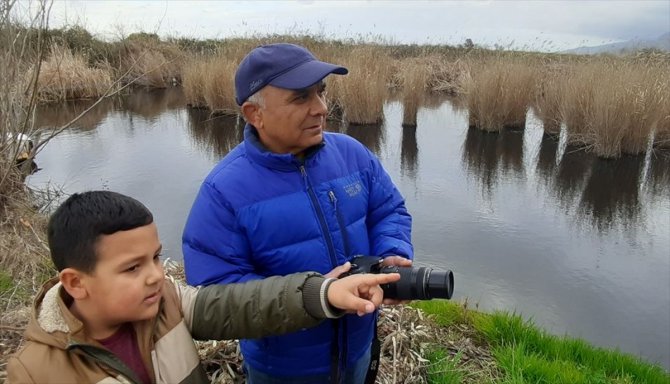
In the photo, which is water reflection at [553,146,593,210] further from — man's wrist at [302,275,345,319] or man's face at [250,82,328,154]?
man's wrist at [302,275,345,319]

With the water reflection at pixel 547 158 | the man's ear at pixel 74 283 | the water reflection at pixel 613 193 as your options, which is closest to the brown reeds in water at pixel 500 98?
the water reflection at pixel 547 158

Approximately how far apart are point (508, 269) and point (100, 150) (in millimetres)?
7925

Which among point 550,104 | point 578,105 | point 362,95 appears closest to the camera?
point 578,105

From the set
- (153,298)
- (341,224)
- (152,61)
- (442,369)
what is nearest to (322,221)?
(341,224)

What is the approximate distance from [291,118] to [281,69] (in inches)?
6.6

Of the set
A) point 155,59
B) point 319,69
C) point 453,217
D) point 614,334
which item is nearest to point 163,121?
point 155,59

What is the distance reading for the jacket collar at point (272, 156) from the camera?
1.77 metres

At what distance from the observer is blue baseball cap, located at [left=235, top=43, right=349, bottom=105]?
1.74 m

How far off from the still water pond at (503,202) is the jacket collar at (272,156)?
338 centimetres

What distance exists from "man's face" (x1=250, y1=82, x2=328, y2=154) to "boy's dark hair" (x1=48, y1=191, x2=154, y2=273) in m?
0.60

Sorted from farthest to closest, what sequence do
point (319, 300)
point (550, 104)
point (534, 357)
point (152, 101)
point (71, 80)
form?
1. point (152, 101)
2. point (71, 80)
3. point (550, 104)
4. point (534, 357)
5. point (319, 300)

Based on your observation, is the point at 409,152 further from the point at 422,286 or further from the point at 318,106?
the point at 422,286

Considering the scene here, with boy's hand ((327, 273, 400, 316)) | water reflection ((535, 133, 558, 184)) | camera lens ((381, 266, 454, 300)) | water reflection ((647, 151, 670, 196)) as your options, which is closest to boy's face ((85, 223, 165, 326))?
boy's hand ((327, 273, 400, 316))

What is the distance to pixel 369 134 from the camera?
11211mm
